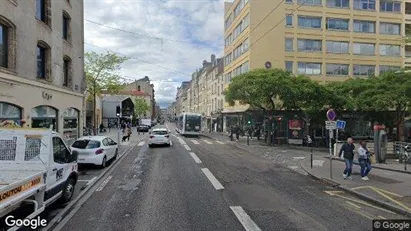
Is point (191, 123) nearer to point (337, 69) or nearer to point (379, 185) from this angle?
point (337, 69)

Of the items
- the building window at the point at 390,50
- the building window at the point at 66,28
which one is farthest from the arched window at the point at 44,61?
the building window at the point at 390,50

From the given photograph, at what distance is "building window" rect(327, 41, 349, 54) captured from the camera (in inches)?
1804

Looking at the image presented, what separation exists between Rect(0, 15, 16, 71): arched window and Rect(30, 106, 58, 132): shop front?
2871mm

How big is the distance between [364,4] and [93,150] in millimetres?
43978

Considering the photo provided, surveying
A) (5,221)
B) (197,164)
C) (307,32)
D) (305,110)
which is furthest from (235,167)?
(307,32)

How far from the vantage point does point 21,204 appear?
6.32 metres

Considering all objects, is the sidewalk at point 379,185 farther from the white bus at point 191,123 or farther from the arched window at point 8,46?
the white bus at point 191,123

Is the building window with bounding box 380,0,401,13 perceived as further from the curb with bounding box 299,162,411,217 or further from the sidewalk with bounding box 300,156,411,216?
the curb with bounding box 299,162,411,217

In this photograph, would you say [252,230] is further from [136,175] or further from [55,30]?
[55,30]

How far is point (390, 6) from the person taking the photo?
156 feet

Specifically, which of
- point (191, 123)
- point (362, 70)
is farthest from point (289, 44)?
point (191, 123)

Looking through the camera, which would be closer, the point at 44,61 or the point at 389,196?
the point at 389,196

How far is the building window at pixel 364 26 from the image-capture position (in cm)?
4669

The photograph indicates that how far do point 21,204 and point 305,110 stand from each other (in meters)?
29.6
